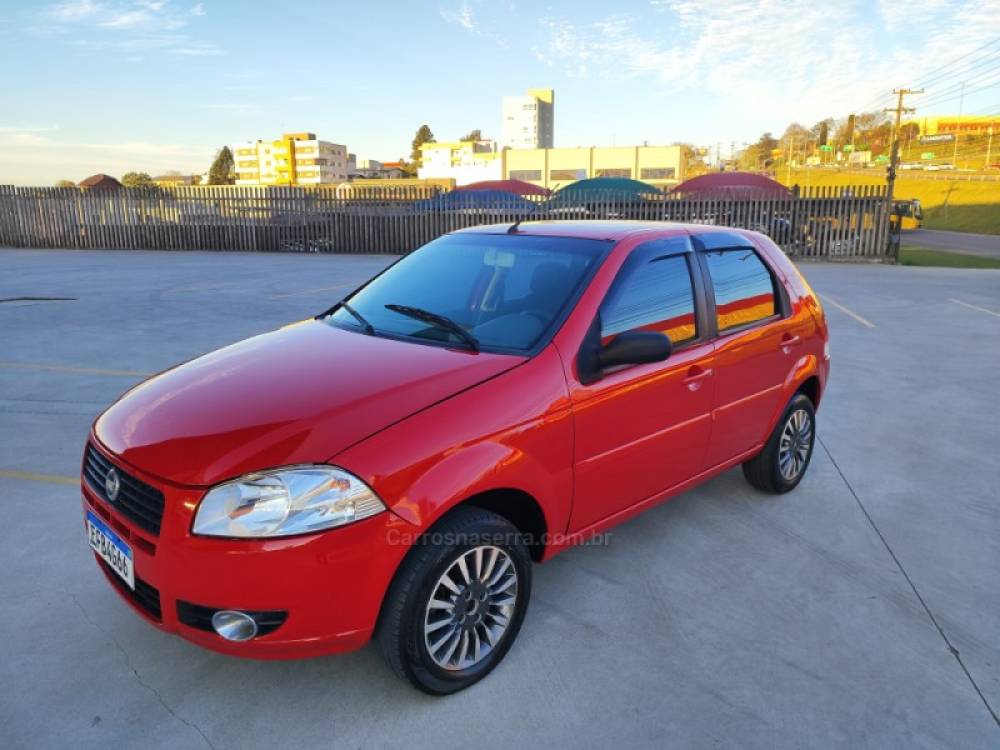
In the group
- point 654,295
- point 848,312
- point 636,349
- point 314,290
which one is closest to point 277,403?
point 636,349

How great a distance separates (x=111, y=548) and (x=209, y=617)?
0.57 metres

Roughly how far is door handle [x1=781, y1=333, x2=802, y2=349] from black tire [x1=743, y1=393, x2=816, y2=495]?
35cm

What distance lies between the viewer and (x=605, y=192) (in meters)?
21.1

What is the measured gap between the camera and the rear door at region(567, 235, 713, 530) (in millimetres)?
2850

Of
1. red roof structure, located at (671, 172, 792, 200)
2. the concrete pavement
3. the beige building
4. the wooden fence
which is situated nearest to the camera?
the concrete pavement

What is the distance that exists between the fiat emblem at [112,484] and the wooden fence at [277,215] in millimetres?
19137

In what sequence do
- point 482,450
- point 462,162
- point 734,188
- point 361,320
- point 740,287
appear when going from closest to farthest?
point 482,450 → point 361,320 → point 740,287 → point 734,188 → point 462,162

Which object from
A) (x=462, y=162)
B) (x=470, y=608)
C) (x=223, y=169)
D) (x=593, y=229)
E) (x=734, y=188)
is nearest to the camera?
(x=470, y=608)

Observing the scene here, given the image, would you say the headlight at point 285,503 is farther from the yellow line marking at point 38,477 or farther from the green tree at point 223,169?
the green tree at point 223,169

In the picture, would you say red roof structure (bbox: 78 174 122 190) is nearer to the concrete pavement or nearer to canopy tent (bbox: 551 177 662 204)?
canopy tent (bbox: 551 177 662 204)

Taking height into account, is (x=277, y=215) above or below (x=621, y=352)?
above

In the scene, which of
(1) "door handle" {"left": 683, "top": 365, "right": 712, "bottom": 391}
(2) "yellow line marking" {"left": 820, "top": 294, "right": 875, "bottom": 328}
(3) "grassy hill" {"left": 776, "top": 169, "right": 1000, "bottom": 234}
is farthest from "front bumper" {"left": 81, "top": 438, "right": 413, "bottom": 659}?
(3) "grassy hill" {"left": 776, "top": 169, "right": 1000, "bottom": 234}

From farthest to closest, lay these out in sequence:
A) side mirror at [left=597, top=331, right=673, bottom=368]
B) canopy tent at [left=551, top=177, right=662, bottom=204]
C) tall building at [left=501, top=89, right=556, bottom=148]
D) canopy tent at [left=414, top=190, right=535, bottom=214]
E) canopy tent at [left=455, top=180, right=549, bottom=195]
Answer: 1. tall building at [left=501, top=89, right=556, bottom=148]
2. canopy tent at [left=455, top=180, right=549, bottom=195]
3. canopy tent at [left=414, top=190, right=535, bottom=214]
4. canopy tent at [left=551, top=177, right=662, bottom=204]
5. side mirror at [left=597, top=331, right=673, bottom=368]

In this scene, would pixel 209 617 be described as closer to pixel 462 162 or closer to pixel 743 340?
pixel 743 340
